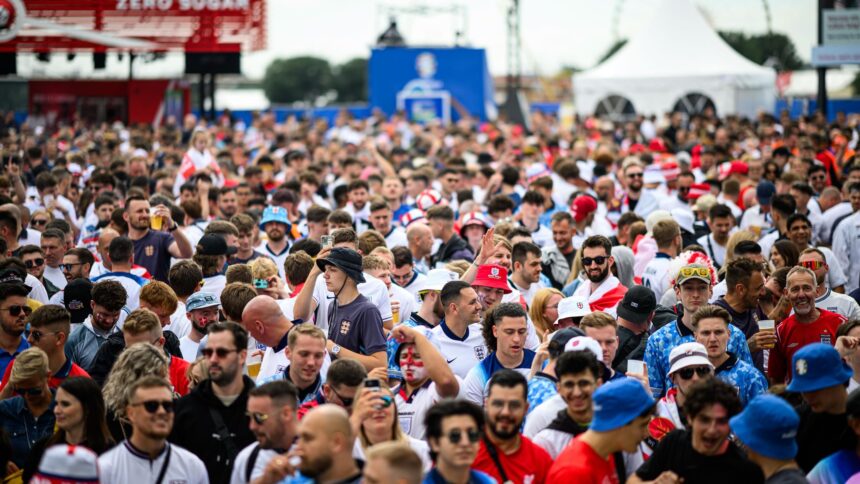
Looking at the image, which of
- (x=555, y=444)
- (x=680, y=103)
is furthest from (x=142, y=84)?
(x=555, y=444)

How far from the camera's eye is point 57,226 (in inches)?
411

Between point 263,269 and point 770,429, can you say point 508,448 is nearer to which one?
point 770,429

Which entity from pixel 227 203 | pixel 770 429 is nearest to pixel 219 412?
pixel 770 429

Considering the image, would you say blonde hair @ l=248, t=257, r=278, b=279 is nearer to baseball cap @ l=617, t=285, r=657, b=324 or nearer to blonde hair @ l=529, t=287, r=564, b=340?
blonde hair @ l=529, t=287, r=564, b=340

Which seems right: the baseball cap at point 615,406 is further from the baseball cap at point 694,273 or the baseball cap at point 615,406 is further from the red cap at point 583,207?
the red cap at point 583,207

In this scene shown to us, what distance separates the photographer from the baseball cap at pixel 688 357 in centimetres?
616

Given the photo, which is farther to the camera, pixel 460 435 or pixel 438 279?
pixel 438 279

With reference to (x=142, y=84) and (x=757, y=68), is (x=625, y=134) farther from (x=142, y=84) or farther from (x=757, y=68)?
(x=142, y=84)

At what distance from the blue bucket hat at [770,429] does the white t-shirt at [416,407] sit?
1.95m

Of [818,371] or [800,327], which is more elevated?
[818,371]

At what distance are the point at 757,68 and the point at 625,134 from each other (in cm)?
933

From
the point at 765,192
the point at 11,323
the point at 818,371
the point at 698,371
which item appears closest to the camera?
the point at 818,371

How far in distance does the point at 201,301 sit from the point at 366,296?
3.66 ft

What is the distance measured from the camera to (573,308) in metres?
7.52
